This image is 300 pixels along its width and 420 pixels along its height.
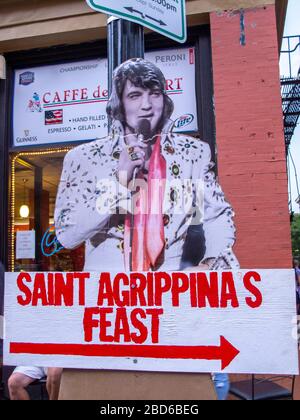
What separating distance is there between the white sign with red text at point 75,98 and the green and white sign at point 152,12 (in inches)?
89.8

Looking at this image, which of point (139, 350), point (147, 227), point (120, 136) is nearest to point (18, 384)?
point (139, 350)

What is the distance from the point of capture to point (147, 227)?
8.50ft

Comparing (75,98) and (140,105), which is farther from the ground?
(75,98)

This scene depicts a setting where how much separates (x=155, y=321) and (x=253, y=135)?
9.38 feet

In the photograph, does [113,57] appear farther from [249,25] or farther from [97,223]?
[249,25]

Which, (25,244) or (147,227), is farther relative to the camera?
(25,244)

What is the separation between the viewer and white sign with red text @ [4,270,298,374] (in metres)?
2.32

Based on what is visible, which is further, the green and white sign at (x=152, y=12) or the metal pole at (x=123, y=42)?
the metal pole at (x=123, y=42)

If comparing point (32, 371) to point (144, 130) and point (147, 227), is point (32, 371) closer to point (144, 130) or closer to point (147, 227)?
point (147, 227)

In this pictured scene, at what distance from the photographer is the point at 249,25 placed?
4.83 metres

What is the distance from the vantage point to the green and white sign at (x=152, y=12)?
254cm

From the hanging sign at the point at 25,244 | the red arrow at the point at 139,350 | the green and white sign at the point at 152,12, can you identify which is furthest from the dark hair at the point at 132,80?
the hanging sign at the point at 25,244

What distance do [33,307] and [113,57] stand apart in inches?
65.3

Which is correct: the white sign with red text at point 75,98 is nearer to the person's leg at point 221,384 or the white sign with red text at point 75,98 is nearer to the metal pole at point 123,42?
the metal pole at point 123,42
